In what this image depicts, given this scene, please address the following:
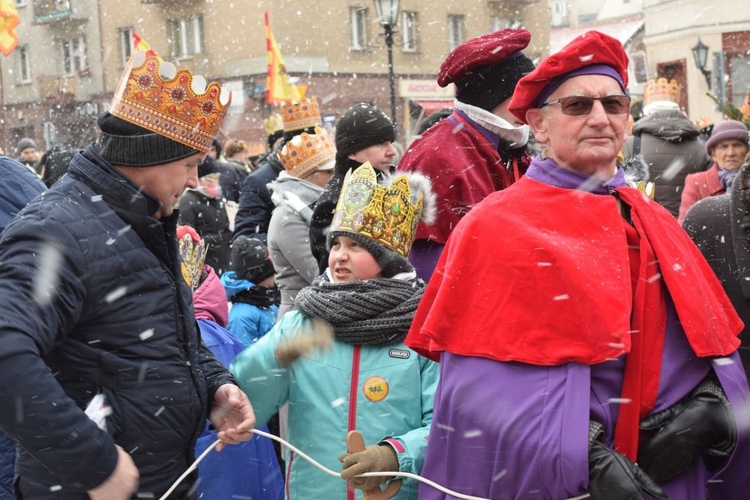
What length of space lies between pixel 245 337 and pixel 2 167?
7.73ft

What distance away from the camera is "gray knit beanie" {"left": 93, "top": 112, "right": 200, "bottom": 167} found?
10.6 feet

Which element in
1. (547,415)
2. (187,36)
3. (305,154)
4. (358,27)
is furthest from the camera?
(187,36)

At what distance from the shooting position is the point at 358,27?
110ft

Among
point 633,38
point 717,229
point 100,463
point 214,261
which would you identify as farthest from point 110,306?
point 633,38

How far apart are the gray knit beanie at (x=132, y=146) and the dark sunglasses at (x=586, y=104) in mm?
1194

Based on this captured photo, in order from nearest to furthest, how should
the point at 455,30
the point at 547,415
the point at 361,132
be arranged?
the point at 547,415 → the point at 361,132 → the point at 455,30

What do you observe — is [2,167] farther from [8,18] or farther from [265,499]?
[8,18]

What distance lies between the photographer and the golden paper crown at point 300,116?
27.5 ft

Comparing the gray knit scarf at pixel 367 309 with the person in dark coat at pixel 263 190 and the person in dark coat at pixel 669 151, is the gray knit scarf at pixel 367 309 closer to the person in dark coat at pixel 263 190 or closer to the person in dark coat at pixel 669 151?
the person in dark coat at pixel 263 190

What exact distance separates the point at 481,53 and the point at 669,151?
5.96 meters

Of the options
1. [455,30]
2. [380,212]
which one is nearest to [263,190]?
[380,212]

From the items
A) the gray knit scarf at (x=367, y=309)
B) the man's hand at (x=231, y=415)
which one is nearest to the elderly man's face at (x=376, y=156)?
the gray knit scarf at (x=367, y=309)

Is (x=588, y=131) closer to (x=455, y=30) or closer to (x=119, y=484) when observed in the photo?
(x=119, y=484)

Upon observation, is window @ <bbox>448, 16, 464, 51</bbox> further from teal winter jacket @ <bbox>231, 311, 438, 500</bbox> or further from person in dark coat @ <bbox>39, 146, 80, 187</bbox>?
teal winter jacket @ <bbox>231, 311, 438, 500</bbox>
